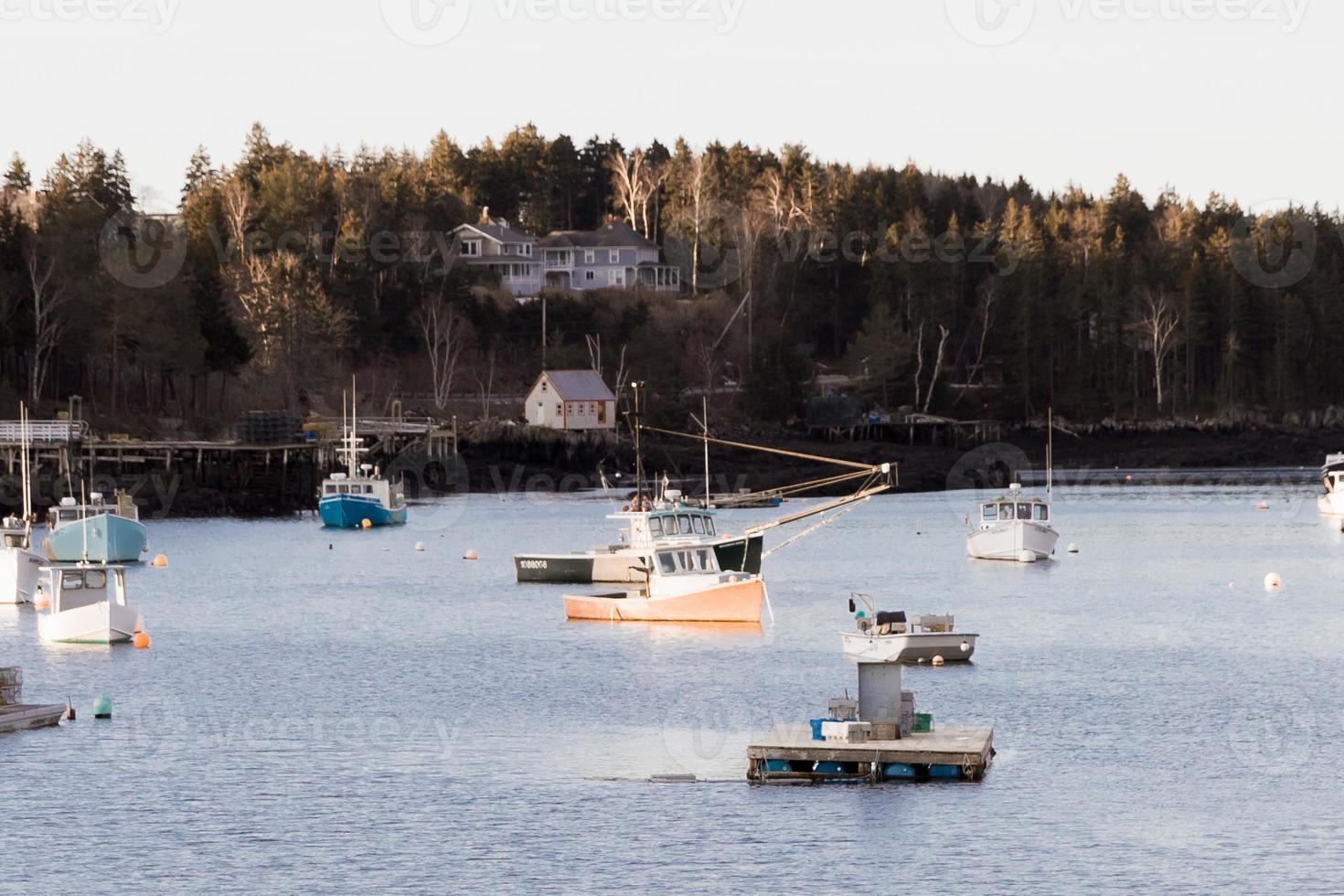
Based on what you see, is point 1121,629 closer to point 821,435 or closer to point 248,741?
point 248,741

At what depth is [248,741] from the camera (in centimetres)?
3975

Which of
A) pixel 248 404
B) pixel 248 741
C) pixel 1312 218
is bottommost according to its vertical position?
pixel 248 741

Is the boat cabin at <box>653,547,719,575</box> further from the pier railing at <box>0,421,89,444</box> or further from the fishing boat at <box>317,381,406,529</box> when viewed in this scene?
the pier railing at <box>0,421,89,444</box>

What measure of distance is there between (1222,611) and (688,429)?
250 ft

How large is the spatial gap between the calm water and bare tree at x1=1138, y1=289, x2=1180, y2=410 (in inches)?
3428

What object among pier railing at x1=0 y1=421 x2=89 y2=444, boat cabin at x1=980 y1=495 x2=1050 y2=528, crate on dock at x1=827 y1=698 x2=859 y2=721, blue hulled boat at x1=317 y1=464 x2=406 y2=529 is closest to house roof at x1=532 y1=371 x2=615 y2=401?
blue hulled boat at x1=317 y1=464 x2=406 y2=529

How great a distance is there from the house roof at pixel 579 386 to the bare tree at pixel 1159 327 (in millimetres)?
48292

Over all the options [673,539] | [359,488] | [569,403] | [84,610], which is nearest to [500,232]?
[569,403]

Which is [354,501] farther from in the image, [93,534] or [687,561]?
[687,561]

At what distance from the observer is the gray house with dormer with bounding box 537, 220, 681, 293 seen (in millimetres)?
165750

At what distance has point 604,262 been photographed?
16688cm

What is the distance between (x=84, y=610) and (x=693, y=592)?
1694cm

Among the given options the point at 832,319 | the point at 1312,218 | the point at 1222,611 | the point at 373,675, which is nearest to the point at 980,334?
the point at 832,319

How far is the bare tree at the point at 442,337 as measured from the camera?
452 ft
